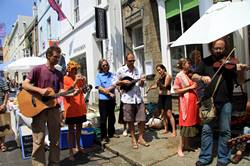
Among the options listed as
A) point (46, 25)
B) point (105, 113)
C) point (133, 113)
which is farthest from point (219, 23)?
point (46, 25)

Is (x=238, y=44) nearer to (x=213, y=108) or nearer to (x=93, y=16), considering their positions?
(x=213, y=108)

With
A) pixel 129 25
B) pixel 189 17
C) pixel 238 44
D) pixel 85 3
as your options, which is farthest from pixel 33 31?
pixel 238 44

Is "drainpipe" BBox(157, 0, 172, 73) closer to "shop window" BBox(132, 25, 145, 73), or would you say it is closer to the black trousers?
"shop window" BBox(132, 25, 145, 73)

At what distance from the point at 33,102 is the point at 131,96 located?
2026 millimetres

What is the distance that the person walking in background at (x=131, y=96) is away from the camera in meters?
5.88

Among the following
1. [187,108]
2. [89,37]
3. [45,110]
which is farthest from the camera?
[89,37]

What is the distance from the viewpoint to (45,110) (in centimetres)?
468

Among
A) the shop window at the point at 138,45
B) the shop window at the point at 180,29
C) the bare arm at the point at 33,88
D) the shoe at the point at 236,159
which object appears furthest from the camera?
the shop window at the point at 138,45

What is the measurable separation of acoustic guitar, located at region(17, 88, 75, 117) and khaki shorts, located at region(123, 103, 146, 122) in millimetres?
1600

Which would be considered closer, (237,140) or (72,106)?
(237,140)

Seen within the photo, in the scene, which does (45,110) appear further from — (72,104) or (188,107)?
(188,107)

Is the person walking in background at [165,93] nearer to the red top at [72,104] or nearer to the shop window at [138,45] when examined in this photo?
the red top at [72,104]

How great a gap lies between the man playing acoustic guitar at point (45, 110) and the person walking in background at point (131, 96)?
1509mm

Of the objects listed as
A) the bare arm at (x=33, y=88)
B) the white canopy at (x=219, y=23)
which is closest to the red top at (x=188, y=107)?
the white canopy at (x=219, y=23)
